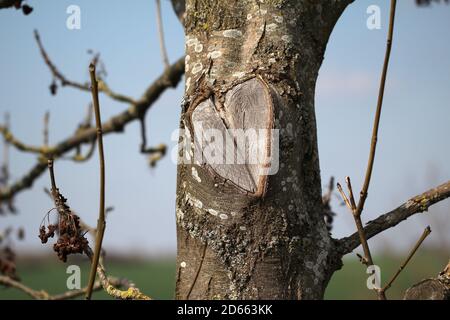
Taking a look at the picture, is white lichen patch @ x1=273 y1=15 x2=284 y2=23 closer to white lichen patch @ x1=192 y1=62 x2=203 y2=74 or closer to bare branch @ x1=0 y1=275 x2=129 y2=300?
white lichen patch @ x1=192 y1=62 x2=203 y2=74

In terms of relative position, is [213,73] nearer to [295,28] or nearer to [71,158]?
[295,28]

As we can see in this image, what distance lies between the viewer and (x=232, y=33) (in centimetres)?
129

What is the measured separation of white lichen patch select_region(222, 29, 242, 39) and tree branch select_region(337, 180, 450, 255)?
0.56m

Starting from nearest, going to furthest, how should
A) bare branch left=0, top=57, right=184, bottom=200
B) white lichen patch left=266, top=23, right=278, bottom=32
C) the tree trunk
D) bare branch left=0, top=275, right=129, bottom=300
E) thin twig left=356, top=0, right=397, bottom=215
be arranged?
thin twig left=356, top=0, right=397, bottom=215 → the tree trunk → white lichen patch left=266, top=23, right=278, bottom=32 → bare branch left=0, top=275, right=129, bottom=300 → bare branch left=0, top=57, right=184, bottom=200

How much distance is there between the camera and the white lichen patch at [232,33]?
1.29 metres

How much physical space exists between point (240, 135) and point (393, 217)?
1.46 feet

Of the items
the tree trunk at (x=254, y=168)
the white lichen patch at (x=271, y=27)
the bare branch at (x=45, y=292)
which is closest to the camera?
the tree trunk at (x=254, y=168)

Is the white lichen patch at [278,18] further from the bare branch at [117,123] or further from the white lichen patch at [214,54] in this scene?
the bare branch at [117,123]

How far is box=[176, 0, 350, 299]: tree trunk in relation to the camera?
3.80 feet

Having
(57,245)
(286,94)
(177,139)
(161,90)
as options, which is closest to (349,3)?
(286,94)

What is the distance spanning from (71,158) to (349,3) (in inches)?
80.5

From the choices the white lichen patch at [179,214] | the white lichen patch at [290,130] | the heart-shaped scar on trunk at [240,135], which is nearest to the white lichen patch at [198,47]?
the heart-shaped scar on trunk at [240,135]

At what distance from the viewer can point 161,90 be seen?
9.00 ft

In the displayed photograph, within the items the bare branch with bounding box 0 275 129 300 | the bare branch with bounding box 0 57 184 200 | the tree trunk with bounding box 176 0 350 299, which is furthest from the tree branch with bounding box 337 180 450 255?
the bare branch with bounding box 0 57 184 200
